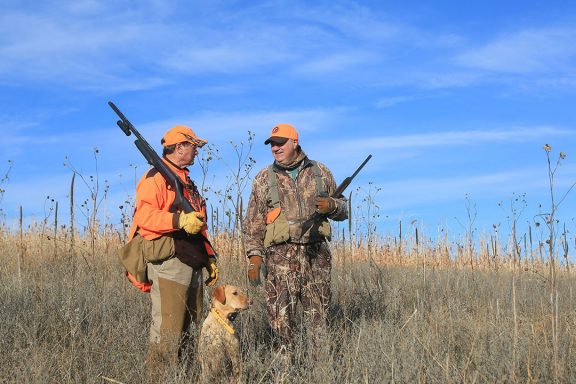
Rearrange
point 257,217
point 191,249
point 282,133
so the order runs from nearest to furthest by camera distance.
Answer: point 191,249
point 282,133
point 257,217

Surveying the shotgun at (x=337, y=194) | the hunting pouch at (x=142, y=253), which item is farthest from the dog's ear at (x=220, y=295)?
the shotgun at (x=337, y=194)

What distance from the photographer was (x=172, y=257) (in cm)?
465

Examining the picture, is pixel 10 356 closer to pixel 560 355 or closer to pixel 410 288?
pixel 560 355

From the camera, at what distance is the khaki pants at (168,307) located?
14.8 ft

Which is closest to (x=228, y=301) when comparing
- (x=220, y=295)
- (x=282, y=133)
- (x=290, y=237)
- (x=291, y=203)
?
(x=220, y=295)

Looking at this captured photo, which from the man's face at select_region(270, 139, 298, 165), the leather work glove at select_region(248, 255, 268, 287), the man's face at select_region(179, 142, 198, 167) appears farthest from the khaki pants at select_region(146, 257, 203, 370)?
the man's face at select_region(270, 139, 298, 165)

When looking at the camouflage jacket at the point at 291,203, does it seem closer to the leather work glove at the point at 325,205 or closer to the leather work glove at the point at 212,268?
the leather work glove at the point at 325,205

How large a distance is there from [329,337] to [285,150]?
1.71 m

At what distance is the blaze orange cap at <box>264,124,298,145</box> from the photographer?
218 inches

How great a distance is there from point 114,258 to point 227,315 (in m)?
6.60

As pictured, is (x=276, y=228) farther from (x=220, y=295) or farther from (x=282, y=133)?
(x=220, y=295)

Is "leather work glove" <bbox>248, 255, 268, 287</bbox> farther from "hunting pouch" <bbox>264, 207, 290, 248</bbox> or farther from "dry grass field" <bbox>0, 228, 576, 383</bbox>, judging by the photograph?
"dry grass field" <bbox>0, 228, 576, 383</bbox>

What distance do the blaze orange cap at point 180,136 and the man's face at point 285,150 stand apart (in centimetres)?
88

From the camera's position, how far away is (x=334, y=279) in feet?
30.3
